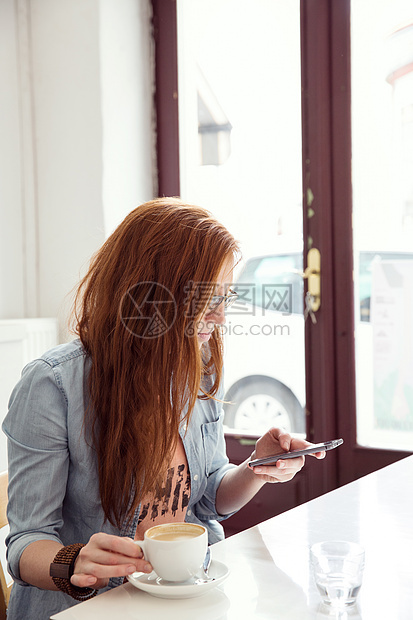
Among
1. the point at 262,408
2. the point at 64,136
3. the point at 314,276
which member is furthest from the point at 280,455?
the point at 64,136

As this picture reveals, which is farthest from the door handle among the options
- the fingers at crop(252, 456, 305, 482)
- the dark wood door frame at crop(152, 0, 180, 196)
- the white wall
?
the fingers at crop(252, 456, 305, 482)

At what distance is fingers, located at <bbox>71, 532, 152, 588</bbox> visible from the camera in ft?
2.63

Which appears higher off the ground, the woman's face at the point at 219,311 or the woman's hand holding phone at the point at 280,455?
the woman's face at the point at 219,311

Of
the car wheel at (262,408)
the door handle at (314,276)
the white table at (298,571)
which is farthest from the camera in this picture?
the car wheel at (262,408)

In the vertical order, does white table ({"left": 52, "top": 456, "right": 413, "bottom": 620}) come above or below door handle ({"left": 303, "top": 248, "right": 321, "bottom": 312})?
below

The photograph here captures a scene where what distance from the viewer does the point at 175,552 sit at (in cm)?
77

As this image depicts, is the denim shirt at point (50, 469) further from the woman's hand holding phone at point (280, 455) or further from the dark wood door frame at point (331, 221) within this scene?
the dark wood door frame at point (331, 221)

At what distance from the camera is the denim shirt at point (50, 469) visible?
100 cm

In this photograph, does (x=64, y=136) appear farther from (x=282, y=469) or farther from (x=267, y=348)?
(x=282, y=469)

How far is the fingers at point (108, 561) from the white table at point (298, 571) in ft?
0.09

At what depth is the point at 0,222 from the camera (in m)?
2.66

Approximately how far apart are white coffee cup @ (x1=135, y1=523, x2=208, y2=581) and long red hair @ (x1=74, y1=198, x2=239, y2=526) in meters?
0.27

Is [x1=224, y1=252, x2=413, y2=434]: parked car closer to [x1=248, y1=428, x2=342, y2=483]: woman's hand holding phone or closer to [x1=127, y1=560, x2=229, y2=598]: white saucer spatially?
[x1=248, y1=428, x2=342, y2=483]: woman's hand holding phone

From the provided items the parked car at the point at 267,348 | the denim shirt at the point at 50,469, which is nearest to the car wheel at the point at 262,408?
the parked car at the point at 267,348
